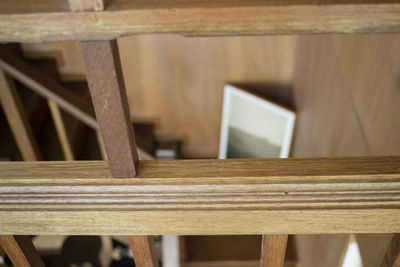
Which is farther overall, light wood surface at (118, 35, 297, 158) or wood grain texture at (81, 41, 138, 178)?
light wood surface at (118, 35, 297, 158)

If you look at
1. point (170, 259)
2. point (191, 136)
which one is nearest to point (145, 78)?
point (191, 136)

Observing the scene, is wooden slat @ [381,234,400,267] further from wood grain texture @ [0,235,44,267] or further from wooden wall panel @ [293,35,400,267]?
wood grain texture @ [0,235,44,267]

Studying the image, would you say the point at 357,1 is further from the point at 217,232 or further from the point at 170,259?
the point at 170,259

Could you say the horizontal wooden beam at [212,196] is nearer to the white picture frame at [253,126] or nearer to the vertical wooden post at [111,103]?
the vertical wooden post at [111,103]

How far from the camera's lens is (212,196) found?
69 cm

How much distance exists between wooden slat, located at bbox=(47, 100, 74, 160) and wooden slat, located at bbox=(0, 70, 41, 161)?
0.41 feet

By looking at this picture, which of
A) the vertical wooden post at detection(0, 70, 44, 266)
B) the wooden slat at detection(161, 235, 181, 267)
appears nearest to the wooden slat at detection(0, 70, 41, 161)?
the vertical wooden post at detection(0, 70, 44, 266)

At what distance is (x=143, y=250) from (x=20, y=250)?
0.81 ft

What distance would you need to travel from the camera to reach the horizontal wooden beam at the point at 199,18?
0.49 metres

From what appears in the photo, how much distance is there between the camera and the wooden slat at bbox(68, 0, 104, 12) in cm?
48

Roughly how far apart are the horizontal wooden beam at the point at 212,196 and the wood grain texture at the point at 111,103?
0.13 ft

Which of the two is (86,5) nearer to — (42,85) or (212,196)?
(212,196)

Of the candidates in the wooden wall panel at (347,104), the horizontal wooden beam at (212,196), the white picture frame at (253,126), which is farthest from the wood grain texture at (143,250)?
the white picture frame at (253,126)

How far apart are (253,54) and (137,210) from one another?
2.11 metres
